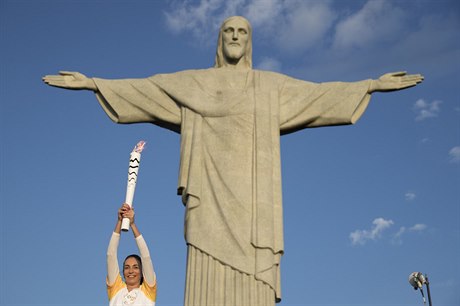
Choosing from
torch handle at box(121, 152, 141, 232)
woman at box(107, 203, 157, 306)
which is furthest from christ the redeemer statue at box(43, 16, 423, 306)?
torch handle at box(121, 152, 141, 232)

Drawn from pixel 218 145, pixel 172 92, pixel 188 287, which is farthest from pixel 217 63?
pixel 188 287

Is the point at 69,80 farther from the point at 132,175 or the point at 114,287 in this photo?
the point at 114,287

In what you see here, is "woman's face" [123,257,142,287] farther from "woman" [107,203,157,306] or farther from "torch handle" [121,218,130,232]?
"torch handle" [121,218,130,232]

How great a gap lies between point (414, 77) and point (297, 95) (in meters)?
1.99

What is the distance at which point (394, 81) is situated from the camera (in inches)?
470

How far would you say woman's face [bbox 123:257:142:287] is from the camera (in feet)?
33.7

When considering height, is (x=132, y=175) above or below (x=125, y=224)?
above

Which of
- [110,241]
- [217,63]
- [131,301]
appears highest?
[217,63]

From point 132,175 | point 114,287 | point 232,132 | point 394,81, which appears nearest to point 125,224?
point 132,175

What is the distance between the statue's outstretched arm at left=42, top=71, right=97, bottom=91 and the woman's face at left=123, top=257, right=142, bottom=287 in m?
3.32

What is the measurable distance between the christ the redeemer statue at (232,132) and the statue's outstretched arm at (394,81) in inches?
0.7

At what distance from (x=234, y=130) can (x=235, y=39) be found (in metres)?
1.81

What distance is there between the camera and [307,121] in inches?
475

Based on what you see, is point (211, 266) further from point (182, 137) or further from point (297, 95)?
point (297, 95)
